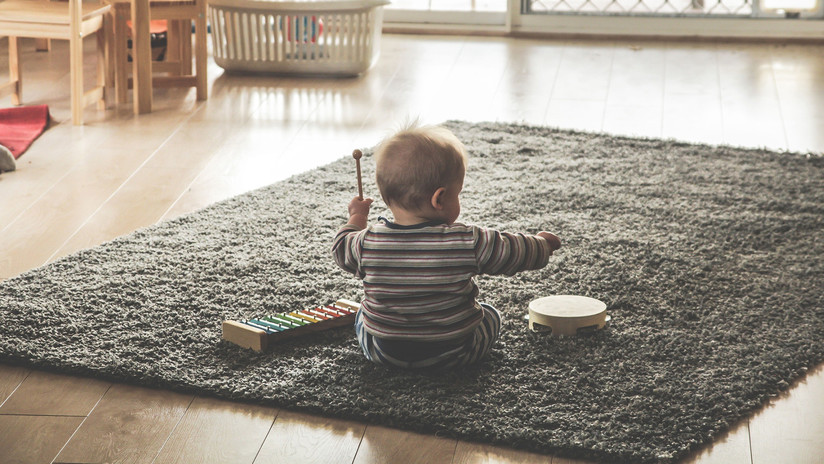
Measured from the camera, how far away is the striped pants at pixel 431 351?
64.7 inches

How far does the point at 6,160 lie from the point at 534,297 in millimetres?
1683

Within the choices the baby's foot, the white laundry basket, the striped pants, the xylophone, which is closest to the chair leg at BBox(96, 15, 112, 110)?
the white laundry basket

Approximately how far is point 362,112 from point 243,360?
1.86 m

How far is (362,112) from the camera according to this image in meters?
3.45

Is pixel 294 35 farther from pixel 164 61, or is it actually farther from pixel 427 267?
pixel 427 267

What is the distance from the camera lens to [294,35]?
3.84m

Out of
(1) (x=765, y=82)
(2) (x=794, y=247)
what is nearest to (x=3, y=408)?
(2) (x=794, y=247)

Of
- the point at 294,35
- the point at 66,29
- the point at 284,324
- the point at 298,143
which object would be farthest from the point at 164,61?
the point at 284,324

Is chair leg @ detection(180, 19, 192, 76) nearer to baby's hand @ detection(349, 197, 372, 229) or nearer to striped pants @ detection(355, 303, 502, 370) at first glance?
baby's hand @ detection(349, 197, 372, 229)

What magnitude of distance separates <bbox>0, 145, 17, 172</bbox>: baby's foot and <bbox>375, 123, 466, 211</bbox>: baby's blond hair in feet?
5.43

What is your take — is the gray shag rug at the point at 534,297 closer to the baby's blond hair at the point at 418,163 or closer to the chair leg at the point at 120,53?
the baby's blond hair at the point at 418,163

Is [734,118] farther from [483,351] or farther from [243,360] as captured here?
[243,360]

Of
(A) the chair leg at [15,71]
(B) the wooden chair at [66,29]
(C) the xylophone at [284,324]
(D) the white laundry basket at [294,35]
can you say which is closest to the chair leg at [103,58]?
(B) the wooden chair at [66,29]

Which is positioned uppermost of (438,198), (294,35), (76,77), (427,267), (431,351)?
(294,35)
